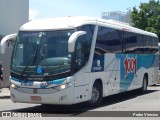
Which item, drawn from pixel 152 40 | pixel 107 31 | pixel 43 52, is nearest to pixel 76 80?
pixel 43 52

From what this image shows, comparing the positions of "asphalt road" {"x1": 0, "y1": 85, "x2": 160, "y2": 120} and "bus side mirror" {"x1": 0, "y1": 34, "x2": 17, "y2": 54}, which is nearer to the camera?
"asphalt road" {"x1": 0, "y1": 85, "x2": 160, "y2": 120}

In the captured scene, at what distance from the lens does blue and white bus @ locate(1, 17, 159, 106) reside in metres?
13.1

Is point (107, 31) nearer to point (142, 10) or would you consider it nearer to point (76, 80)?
point (76, 80)

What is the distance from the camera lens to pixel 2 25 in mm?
33156

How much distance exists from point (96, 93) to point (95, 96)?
126 mm

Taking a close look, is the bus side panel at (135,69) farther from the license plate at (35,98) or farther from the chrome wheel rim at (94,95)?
the license plate at (35,98)

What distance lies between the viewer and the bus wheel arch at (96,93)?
14859 mm

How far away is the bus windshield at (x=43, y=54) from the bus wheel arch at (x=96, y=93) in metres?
2.20

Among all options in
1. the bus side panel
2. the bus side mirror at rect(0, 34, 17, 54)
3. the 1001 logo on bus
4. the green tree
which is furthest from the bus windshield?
the green tree

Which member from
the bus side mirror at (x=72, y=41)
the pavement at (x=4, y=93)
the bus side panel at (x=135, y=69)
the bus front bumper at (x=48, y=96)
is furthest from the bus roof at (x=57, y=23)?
the pavement at (x=4, y=93)

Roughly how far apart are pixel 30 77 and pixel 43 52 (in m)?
A: 0.92

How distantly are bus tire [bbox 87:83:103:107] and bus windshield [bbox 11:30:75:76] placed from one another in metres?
2.20

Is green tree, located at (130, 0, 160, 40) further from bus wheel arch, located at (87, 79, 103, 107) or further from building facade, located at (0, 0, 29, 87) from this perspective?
bus wheel arch, located at (87, 79, 103, 107)

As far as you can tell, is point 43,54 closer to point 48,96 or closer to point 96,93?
point 48,96
